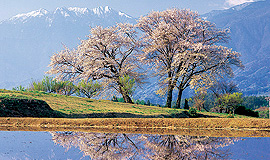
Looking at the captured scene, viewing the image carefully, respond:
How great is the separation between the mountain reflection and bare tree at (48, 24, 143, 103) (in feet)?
97.7

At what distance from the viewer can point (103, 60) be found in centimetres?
4453

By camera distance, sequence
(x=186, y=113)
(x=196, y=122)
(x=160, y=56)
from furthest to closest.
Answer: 1. (x=160, y=56)
2. (x=186, y=113)
3. (x=196, y=122)

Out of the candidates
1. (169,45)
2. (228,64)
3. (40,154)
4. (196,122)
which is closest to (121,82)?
(169,45)

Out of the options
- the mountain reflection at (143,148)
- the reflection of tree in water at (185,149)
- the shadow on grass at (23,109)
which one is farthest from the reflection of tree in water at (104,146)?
the shadow on grass at (23,109)

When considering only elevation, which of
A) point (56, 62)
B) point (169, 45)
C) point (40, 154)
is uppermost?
point (169, 45)

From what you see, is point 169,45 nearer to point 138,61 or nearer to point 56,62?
point 138,61

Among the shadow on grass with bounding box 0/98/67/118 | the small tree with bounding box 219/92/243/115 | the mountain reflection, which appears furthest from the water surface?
the small tree with bounding box 219/92/243/115

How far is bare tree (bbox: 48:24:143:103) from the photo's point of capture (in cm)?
4531

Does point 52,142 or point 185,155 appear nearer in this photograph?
point 185,155

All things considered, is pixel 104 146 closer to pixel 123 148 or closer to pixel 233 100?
pixel 123 148

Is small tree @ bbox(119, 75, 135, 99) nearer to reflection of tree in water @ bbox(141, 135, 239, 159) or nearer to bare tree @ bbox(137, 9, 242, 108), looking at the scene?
bare tree @ bbox(137, 9, 242, 108)

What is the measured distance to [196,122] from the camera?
2073cm

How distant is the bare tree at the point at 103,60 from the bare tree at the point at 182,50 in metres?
2.95

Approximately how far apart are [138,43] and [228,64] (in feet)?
47.7
